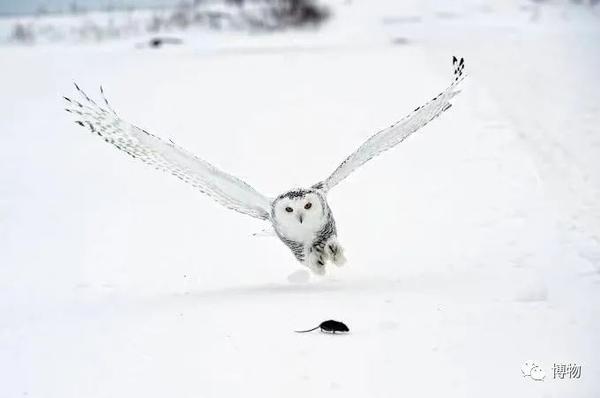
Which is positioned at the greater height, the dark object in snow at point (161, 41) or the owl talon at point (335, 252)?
the dark object in snow at point (161, 41)

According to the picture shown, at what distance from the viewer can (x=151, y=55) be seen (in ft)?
28.1

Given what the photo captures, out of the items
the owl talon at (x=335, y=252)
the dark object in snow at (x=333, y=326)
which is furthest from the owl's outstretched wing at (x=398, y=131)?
the dark object in snow at (x=333, y=326)

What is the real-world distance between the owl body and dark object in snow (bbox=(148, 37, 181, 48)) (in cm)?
717

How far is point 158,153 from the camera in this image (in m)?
2.33

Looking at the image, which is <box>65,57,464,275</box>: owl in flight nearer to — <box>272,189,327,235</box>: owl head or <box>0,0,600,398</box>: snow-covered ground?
<box>272,189,327,235</box>: owl head

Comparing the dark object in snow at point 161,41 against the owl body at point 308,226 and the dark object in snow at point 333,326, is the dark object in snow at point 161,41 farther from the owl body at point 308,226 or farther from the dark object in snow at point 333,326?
the dark object in snow at point 333,326

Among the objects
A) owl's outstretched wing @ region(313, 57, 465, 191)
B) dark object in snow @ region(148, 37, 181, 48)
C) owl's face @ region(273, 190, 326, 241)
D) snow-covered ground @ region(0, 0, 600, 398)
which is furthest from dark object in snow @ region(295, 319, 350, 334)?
dark object in snow @ region(148, 37, 181, 48)

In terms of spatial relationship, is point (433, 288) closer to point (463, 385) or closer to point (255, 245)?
point (463, 385)

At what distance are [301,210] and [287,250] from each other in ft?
2.83

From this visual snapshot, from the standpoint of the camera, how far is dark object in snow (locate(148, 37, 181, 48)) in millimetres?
9192

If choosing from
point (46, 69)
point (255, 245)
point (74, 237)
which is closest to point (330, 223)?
point (255, 245)

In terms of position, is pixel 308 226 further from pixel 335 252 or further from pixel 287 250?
pixel 287 250

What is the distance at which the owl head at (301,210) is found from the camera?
2.31 metres

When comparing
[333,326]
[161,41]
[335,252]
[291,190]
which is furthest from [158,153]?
[161,41]
